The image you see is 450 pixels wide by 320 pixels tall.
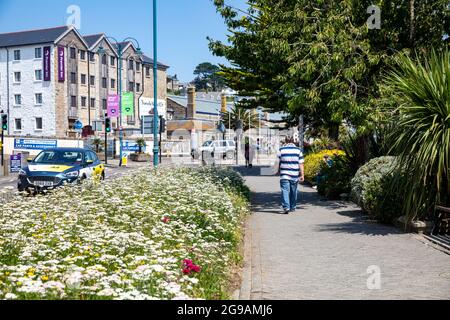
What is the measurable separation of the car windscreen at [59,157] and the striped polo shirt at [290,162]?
297 inches

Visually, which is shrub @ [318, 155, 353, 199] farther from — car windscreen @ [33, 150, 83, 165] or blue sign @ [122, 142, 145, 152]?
blue sign @ [122, 142, 145, 152]

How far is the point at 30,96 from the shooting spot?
6531 centimetres

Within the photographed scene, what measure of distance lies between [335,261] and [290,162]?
18.6 feet

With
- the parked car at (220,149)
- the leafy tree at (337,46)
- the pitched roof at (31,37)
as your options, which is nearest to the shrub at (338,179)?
the leafy tree at (337,46)

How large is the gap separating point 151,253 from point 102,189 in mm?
5273

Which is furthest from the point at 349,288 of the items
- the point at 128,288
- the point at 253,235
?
the point at 253,235

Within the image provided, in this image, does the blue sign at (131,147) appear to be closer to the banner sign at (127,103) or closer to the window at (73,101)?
the banner sign at (127,103)

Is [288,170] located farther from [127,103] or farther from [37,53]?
[37,53]

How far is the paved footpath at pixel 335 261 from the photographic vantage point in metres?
5.93

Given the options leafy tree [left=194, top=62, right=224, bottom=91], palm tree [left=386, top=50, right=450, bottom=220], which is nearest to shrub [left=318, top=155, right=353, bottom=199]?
palm tree [left=386, top=50, right=450, bottom=220]

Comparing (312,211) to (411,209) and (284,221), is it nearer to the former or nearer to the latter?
(284,221)

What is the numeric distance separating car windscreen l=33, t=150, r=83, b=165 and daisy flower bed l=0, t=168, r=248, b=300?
22.2 ft

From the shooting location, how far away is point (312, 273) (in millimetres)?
6801
